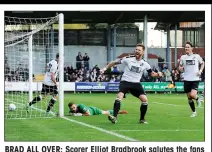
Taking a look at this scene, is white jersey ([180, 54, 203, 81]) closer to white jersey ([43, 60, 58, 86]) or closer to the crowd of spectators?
white jersey ([43, 60, 58, 86])

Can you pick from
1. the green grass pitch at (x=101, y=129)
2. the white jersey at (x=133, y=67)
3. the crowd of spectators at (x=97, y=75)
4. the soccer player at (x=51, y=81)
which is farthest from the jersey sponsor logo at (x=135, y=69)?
the crowd of spectators at (x=97, y=75)

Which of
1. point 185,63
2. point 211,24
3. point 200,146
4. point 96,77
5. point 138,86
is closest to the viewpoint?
point 200,146

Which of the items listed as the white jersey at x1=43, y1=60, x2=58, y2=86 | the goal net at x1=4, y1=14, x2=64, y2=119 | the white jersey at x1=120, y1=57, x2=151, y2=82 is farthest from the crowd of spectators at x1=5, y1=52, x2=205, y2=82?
the white jersey at x1=120, y1=57, x2=151, y2=82

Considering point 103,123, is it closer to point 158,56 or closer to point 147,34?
point 147,34

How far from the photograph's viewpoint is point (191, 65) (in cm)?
1536

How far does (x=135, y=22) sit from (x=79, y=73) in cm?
906

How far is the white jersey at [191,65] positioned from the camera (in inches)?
605

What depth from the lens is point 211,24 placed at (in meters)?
10.2

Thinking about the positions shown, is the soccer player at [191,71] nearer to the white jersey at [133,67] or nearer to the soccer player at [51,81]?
the white jersey at [133,67]

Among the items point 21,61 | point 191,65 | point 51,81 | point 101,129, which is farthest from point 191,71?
point 21,61

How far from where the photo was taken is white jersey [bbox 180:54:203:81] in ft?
50.4

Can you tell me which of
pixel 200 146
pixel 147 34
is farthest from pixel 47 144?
pixel 147 34

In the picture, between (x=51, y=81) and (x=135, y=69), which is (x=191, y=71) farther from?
(x=51, y=81)

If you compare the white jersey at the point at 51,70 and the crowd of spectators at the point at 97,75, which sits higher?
the white jersey at the point at 51,70
